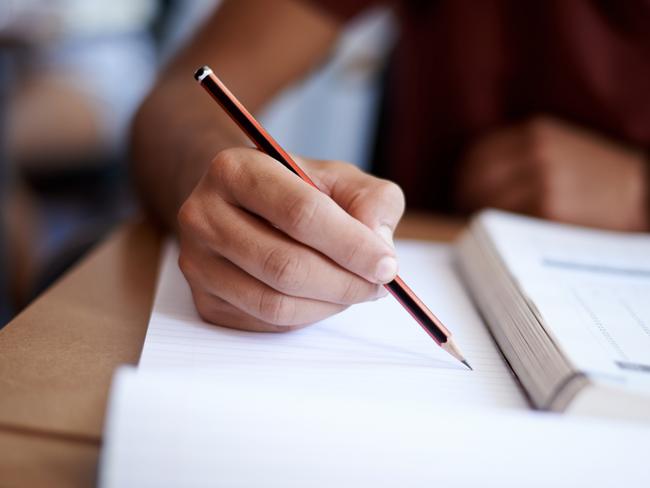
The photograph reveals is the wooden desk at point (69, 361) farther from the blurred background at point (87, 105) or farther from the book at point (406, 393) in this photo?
the blurred background at point (87, 105)

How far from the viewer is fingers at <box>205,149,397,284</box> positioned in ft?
1.12

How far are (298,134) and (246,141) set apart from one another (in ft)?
5.86

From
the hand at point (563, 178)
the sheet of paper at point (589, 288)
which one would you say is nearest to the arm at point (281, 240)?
the sheet of paper at point (589, 288)

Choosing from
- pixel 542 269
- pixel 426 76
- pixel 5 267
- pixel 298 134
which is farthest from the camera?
pixel 298 134

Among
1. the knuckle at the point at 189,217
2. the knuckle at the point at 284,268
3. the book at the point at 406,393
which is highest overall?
the knuckle at the point at 189,217

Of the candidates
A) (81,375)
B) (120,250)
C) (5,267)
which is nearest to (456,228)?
(120,250)

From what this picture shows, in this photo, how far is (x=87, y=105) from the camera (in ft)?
5.77

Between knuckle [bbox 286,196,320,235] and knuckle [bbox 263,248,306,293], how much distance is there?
2 centimetres

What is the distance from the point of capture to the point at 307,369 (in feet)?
1.15

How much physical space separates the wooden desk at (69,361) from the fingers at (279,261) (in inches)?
3.4

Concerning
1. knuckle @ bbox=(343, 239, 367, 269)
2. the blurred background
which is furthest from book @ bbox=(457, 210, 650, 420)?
the blurred background

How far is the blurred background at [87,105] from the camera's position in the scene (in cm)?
167

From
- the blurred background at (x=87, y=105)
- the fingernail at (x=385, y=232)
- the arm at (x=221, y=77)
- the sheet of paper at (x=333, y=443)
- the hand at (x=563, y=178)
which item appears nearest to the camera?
the sheet of paper at (x=333, y=443)

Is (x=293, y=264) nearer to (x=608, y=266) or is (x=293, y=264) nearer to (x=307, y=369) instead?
(x=307, y=369)
